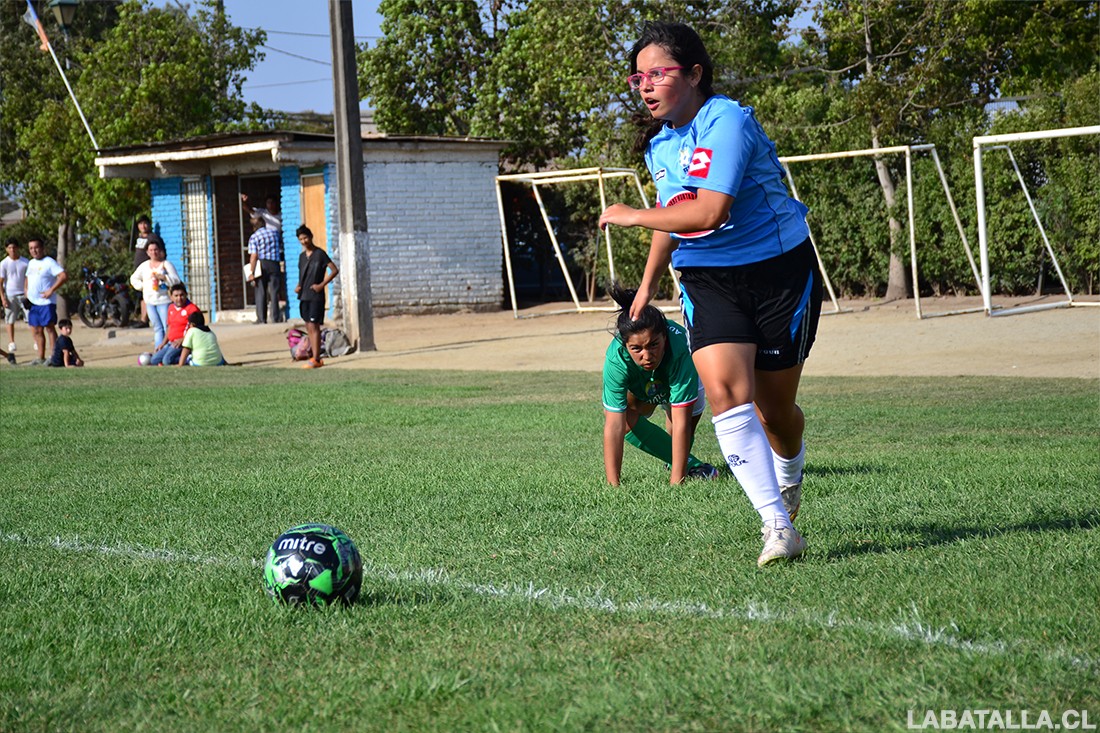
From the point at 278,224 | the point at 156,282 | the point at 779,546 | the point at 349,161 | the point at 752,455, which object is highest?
the point at 349,161

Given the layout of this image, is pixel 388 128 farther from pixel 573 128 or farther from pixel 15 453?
pixel 15 453

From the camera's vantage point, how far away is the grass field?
3.34 m

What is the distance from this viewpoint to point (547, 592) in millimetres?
4508

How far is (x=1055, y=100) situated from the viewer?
21312 millimetres

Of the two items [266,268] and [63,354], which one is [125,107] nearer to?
[266,268]

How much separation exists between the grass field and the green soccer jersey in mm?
485

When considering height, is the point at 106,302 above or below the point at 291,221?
below

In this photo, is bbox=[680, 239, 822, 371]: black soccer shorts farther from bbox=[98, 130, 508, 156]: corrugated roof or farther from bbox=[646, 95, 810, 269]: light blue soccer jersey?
bbox=[98, 130, 508, 156]: corrugated roof

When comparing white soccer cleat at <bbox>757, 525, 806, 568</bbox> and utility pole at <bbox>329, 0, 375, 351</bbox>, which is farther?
utility pole at <bbox>329, 0, 375, 351</bbox>

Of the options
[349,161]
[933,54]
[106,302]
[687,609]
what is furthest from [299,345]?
[687,609]

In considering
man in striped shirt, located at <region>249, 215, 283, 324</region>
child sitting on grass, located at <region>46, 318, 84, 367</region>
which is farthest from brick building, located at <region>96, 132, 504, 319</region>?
child sitting on grass, located at <region>46, 318, 84, 367</region>

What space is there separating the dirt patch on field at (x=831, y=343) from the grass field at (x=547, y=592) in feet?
21.0

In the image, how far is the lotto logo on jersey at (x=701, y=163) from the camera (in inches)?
185

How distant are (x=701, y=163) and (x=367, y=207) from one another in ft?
76.6
